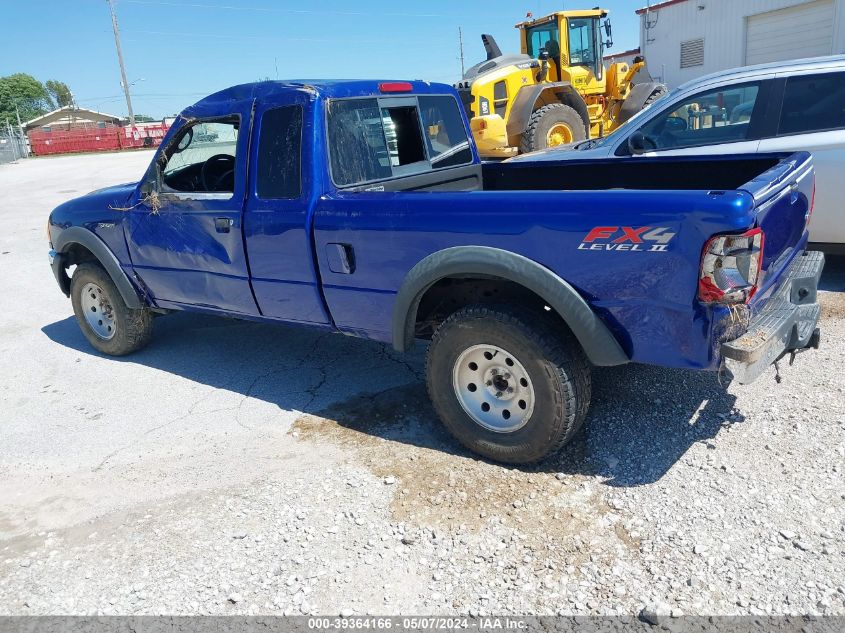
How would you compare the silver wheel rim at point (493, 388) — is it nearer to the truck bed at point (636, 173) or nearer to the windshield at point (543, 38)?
the truck bed at point (636, 173)

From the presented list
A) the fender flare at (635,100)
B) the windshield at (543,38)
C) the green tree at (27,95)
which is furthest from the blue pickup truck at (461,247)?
the green tree at (27,95)

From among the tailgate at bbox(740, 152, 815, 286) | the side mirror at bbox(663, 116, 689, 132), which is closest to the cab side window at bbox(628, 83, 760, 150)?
the side mirror at bbox(663, 116, 689, 132)

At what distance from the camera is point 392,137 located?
4.42 meters

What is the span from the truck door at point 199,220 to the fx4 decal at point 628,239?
2258 mm

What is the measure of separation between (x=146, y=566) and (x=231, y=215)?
213 cm

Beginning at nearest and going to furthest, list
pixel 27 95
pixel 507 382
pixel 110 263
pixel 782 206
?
1. pixel 782 206
2. pixel 507 382
3. pixel 110 263
4. pixel 27 95

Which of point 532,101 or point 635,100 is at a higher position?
point 532,101

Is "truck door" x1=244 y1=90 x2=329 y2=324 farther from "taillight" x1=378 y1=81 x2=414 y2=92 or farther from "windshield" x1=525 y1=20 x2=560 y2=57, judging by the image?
"windshield" x1=525 y1=20 x2=560 y2=57

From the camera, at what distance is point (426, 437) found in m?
4.02

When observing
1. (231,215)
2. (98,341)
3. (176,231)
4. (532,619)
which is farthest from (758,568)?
(98,341)

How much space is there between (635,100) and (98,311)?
1103 cm

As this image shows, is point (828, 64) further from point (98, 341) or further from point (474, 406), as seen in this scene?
point (98, 341)

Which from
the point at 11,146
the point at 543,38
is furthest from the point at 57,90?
the point at 543,38

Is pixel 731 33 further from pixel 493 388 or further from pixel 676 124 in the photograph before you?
pixel 493 388
